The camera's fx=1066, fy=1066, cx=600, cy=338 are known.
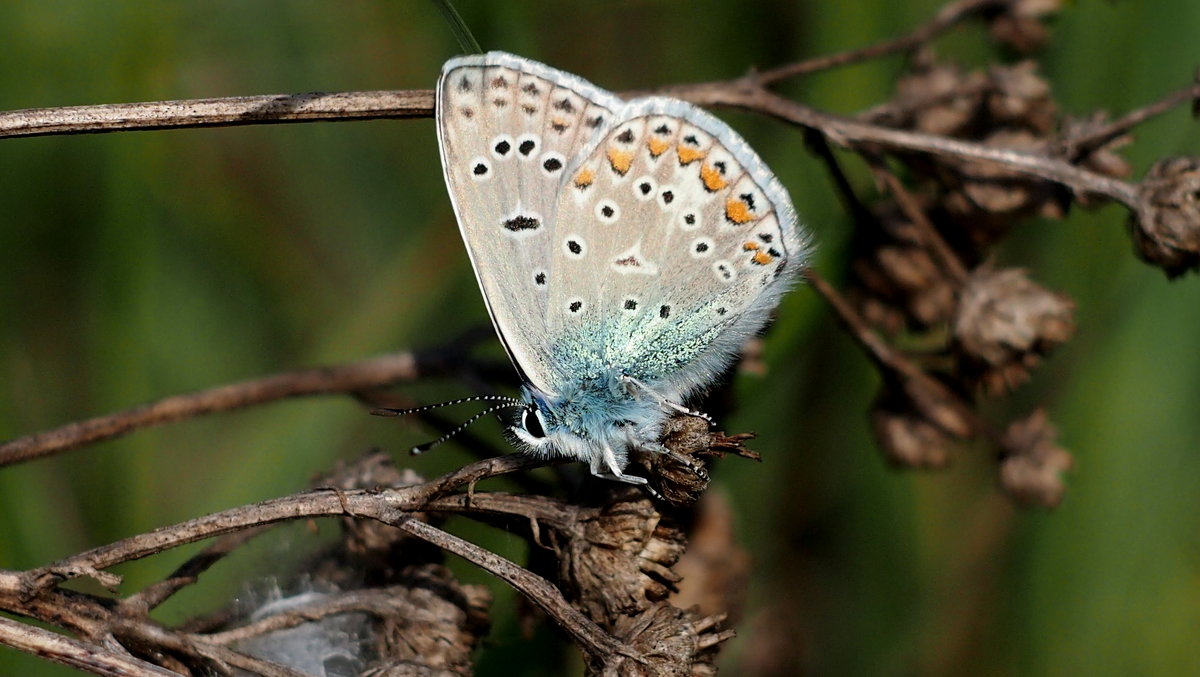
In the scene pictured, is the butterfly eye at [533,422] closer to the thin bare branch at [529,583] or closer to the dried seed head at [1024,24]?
the thin bare branch at [529,583]

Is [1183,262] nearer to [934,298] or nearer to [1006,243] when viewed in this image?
[934,298]

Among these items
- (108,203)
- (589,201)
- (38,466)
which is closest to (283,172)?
(108,203)

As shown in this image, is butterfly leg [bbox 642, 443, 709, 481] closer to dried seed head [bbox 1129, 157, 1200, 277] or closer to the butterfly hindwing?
the butterfly hindwing

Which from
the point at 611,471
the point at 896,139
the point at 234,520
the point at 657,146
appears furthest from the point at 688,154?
the point at 234,520

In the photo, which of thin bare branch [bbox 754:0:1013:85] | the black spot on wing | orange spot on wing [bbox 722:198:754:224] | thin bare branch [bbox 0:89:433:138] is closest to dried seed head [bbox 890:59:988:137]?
thin bare branch [bbox 754:0:1013:85]

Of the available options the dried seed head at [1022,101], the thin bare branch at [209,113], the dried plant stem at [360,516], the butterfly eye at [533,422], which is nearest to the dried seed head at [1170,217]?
the dried seed head at [1022,101]

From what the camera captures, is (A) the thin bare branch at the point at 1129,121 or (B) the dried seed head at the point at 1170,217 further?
(A) the thin bare branch at the point at 1129,121

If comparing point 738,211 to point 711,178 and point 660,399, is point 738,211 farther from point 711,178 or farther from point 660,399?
point 660,399
